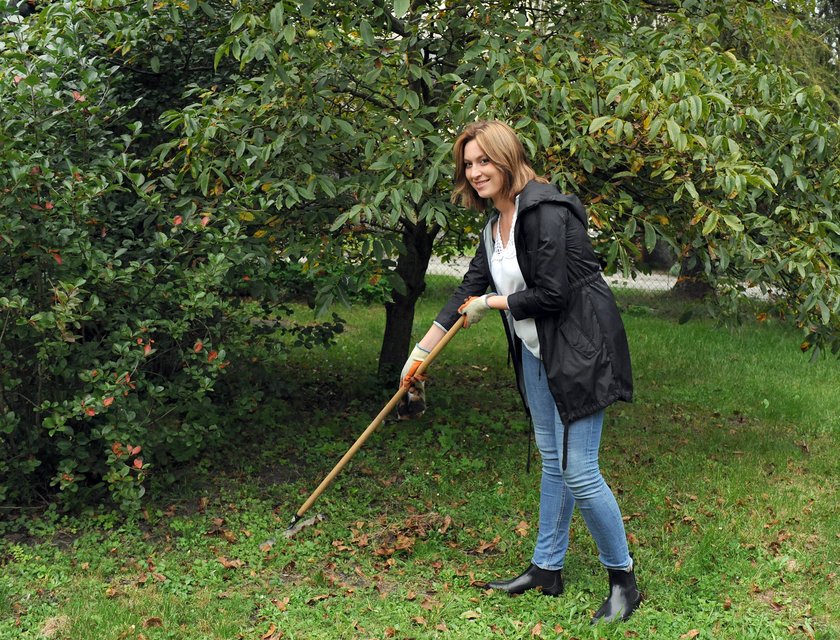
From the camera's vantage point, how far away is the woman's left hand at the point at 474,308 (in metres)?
3.61

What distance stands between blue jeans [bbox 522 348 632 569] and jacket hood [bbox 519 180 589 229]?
59cm

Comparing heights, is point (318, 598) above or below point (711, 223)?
below

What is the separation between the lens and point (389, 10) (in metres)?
4.74

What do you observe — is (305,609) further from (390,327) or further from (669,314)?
(669,314)

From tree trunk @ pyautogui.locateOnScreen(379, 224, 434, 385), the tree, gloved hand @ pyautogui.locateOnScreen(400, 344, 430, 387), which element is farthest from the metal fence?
gloved hand @ pyautogui.locateOnScreen(400, 344, 430, 387)

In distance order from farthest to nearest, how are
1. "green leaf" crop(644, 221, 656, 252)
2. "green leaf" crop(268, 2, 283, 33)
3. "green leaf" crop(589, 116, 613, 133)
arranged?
"green leaf" crop(644, 221, 656, 252), "green leaf" crop(589, 116, 613, 133), "green leaf" crop(268, 2, 283, 33)

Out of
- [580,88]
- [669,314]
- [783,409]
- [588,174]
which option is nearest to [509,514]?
[588,174]

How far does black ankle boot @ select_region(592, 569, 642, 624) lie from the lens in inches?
144

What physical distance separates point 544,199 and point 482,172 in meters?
0.28

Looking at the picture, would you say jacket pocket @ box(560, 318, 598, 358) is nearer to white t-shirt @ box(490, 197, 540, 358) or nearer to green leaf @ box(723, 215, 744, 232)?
white t-shirt @ box(490, 197, 540, 358)

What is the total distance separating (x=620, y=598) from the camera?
3.68 metres

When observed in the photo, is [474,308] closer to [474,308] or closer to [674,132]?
[474,308]

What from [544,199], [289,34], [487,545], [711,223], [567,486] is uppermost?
[289,34]

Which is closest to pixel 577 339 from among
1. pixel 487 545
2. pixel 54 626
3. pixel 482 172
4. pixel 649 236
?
pixel 482 172
